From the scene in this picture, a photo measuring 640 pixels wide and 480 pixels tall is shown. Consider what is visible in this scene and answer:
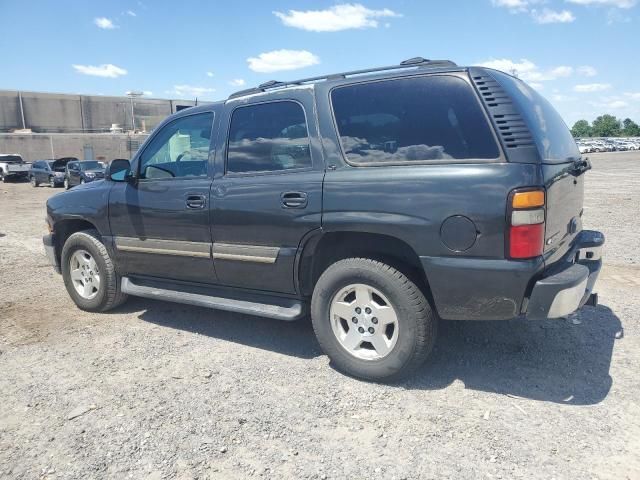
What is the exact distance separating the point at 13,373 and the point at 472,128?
3717mm

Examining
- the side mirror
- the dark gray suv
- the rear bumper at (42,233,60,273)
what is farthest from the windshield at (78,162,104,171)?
the dark gray suv

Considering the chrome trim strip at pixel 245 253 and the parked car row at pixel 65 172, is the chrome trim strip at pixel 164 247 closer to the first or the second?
the chrome trim strip at pixel 245 253

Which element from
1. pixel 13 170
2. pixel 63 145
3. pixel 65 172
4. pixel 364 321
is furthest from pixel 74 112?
pixel 364 321

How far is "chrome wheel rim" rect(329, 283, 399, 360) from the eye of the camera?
3277 mm

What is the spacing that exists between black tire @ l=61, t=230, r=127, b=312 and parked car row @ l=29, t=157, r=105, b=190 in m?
18.7

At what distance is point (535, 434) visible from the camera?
271 cm

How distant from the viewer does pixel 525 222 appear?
275 cm

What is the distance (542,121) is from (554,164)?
1.31ft

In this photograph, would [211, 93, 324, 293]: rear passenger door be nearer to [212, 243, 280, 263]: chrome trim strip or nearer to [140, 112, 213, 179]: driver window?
[212, 243, 280, 263]: chrome trim strip

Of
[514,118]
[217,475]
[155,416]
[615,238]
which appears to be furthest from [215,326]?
[615,238]

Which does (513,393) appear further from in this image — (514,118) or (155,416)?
(155,416)

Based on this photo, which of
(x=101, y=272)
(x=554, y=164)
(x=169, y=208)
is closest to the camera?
(x=554, y=164)

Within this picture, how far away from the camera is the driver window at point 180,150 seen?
4.15m

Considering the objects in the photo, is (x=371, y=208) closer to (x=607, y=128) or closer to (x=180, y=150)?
(x=180, y=150)
